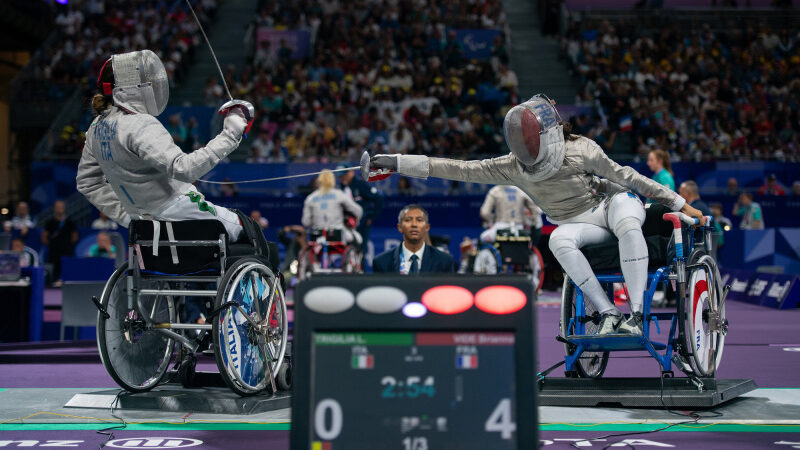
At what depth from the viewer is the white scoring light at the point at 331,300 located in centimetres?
236

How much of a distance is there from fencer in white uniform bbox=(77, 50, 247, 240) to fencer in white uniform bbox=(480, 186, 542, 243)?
7600 millimetres

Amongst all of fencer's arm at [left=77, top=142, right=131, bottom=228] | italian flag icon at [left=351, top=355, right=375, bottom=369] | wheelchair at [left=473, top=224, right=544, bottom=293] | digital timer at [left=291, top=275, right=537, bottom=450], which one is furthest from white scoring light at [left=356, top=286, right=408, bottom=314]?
wheelchair at [left=473, top=224, right=544, bottom=293]

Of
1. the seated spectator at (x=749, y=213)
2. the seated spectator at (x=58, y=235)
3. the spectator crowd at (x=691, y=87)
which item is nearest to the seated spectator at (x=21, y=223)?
the seated spectator at (x=58, y=235)

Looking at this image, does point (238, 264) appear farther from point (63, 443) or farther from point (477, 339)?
point (477, 339)

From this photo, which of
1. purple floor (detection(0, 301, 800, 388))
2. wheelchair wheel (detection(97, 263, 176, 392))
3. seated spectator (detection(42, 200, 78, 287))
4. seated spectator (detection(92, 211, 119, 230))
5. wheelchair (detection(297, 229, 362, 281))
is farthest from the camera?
seated spectator (detection(92, 211, 119, 230))

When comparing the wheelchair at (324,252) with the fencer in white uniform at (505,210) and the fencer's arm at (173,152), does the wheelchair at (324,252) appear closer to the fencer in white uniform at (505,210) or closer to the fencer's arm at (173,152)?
the fencer in white uniform at (505,210)

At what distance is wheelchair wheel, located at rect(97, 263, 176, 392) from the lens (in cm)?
473

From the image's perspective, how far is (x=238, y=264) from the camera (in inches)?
182

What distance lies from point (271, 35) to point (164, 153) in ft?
57.9

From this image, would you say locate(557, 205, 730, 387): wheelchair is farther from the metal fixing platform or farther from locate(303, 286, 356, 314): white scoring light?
locate(303, 286, 356, 314): white scoring light

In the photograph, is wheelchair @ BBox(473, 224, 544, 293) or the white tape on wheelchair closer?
the white tape on wheelchair

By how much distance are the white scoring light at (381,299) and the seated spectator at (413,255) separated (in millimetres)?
4027

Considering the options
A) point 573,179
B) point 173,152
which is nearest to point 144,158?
point 173,152

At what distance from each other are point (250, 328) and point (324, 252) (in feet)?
22.5
